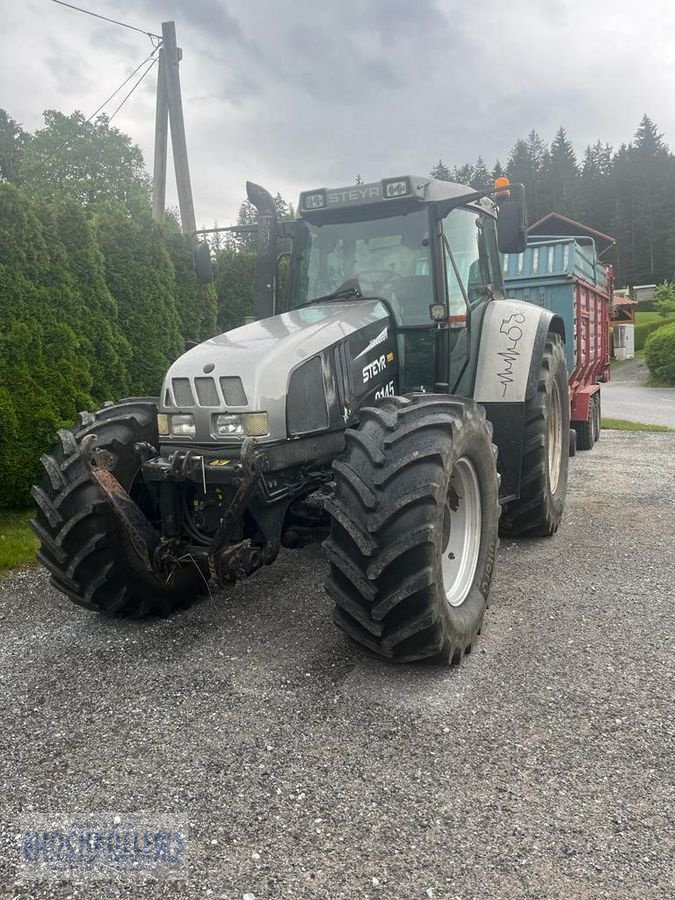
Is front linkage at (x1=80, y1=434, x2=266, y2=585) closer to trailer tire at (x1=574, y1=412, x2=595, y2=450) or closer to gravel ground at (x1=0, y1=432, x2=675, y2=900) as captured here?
gravel ground at (x1=0, y1=432, x2=675, y2=900)

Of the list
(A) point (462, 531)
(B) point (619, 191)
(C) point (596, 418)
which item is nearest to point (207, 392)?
(A) point (462, 531)

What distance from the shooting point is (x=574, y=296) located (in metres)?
9.14

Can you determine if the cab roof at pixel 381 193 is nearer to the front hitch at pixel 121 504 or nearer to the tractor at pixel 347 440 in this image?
the tractor at pixel 347 440

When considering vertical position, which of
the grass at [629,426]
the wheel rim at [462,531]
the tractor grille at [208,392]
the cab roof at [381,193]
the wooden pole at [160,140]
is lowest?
the grass at [629,426]

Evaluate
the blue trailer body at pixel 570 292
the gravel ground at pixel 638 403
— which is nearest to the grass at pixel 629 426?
the gravel ground at pixel 638 403

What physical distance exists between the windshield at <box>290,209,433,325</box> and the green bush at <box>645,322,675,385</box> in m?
21.0

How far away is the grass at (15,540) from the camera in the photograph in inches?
225

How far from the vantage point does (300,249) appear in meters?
4.92

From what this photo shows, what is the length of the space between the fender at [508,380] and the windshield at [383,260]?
2.66ft

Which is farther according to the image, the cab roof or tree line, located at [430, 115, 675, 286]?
tree line, located at [430, 115, 675, 286]

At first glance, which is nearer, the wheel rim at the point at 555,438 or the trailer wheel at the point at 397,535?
the trailer wheel at the point at 397,535

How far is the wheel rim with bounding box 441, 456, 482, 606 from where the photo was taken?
3.89m

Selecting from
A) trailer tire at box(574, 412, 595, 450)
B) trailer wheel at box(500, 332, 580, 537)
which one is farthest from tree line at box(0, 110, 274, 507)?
trailer tire at box(574, 412, 595, 450)

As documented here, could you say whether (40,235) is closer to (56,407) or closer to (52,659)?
(56,407)
